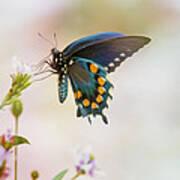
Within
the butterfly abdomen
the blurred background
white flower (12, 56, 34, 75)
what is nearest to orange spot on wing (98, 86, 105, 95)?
the butterfly abdomen

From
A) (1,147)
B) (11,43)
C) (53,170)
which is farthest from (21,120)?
(1,147)

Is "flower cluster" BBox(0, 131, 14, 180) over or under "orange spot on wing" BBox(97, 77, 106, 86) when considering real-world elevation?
under

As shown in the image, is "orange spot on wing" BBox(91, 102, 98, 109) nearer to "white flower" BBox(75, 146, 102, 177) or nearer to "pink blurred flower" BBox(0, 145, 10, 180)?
"white flower" BBox(75, 146, 102, 177)

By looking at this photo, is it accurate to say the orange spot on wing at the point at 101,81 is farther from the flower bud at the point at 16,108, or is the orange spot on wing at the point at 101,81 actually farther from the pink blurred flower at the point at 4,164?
the pink blurred flower at the point at 4,164

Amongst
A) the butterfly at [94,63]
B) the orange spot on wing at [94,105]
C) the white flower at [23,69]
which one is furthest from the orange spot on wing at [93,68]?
the white flower at [23,69]

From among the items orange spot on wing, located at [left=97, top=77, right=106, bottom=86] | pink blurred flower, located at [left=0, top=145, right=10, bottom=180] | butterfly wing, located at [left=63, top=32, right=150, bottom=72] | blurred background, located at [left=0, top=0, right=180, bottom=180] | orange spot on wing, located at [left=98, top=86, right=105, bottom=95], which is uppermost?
blurred background, located at [left=0, top=0, right=180, bottom=180]

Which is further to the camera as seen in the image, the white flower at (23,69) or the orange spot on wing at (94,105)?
the orange spot on wing at (94,105)

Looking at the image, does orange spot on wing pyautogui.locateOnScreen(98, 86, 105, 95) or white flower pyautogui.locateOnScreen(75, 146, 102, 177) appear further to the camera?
orange spot on wing pyautogui.locateOnScreen(98, 86, 105, 95)
